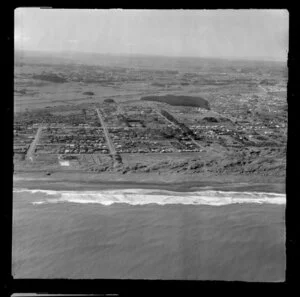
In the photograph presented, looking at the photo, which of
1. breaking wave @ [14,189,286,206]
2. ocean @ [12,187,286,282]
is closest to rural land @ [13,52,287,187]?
breaking wave @ [14,189,286,206]

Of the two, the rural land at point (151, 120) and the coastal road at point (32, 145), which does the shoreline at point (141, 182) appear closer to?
the rural land at point (151, 120)

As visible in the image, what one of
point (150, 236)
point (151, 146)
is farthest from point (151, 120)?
point (150, 236)

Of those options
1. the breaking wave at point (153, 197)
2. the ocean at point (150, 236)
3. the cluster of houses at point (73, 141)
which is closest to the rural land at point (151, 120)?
the cluster of houses at point (73, 141)

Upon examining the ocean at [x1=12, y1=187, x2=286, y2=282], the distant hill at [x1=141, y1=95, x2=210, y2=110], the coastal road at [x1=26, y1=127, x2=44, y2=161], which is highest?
the distant hill at [x1=141, y1=95, x2=210, y2=110]

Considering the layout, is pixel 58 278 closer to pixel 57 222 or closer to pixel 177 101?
pixel 57 222

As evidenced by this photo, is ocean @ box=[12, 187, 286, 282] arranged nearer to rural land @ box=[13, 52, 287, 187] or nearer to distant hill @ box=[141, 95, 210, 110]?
rural land @ box=[13, 52, 287, 187]

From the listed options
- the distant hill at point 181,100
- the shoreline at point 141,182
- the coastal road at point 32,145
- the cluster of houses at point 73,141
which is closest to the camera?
the coastal road at point 32,145

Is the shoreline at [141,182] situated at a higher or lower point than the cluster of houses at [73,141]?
lower
